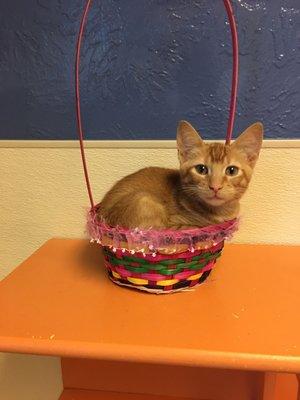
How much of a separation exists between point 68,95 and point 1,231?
391mm

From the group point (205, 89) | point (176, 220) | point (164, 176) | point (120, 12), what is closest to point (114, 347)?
point (176, 220)

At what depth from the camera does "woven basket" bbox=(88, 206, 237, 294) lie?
1.79 feet

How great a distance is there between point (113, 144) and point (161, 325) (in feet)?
1.48

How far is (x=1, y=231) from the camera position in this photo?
3.05 ft

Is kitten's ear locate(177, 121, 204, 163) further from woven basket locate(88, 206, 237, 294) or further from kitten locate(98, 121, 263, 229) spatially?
woven basket locate(88, 206, 237, 294)

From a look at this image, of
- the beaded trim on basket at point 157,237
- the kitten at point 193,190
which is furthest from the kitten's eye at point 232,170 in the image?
the beaded trim on basket at point 157,237

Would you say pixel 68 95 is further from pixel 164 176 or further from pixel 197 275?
pixel 197 275

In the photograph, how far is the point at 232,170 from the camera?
645mm

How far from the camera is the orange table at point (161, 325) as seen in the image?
461 millimetres

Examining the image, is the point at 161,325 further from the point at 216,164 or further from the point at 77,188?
the point at 77,188

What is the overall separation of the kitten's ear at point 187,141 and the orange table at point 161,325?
236mm

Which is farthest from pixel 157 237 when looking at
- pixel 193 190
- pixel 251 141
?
pixel 251 141

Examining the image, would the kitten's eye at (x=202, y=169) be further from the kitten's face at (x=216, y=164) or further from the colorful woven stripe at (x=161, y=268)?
the colorful woven stripe at (x=161, y=268)

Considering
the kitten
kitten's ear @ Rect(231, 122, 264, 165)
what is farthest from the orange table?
kitten's ear @ Rect(231, 122, 264, 165)
